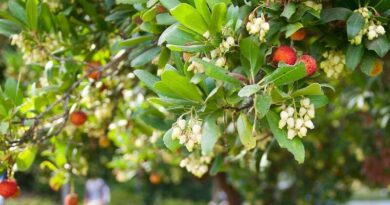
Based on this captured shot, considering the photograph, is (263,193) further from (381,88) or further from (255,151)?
(255,151)

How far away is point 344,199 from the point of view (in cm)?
686

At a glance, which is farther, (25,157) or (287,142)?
(25,157)

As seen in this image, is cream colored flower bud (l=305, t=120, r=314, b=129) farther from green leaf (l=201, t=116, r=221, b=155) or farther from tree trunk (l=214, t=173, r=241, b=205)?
tree trunk (l=214, t=173, r=241, b=205)

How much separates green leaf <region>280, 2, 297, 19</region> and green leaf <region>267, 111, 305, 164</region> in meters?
0.30

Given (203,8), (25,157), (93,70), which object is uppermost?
(203,8)

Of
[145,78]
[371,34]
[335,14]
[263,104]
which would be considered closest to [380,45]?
[371,34]

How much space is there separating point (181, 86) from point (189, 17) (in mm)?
194

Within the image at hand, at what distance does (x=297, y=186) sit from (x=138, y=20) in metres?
5.27

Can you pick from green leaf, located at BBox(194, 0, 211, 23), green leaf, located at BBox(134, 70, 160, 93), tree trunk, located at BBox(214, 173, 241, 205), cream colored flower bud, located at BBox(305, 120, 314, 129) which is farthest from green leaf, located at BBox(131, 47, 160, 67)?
tree trunk, located at BBox(214, 173, 241, 205)

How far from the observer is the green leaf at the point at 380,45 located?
5.80 ft

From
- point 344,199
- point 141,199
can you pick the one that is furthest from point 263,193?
point 141,199

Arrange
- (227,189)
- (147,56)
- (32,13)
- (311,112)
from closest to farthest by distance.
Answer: (311,112) < (147,56) < (32,13) < (227,189)

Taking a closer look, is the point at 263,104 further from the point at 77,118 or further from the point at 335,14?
the point at 77,118

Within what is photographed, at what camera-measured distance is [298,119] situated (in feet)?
5.05
